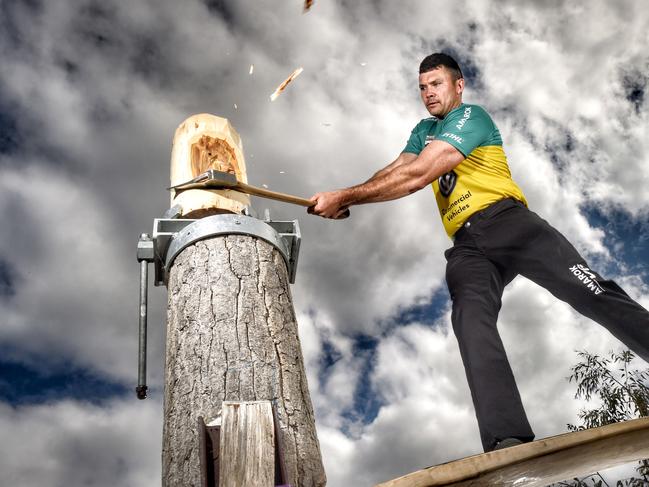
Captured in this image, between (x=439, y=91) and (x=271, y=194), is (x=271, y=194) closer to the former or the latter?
(x=271, y=194)

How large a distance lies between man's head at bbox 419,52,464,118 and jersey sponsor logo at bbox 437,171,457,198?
17.3 inches

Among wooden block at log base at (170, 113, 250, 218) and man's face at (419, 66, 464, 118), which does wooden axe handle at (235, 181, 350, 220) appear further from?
man's face at (419, 66, 464, 118)

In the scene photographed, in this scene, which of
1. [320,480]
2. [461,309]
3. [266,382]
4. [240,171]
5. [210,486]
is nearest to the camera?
[210,486]

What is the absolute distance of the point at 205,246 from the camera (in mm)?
2572

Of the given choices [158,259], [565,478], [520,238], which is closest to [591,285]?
[520,238]

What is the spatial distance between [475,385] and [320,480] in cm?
76

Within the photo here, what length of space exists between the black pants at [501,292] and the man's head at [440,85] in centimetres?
73

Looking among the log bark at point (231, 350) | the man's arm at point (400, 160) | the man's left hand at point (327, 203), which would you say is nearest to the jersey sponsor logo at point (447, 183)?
the man's arm at point (400, 160)

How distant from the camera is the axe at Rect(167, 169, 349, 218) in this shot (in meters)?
2.74

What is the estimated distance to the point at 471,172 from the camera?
2.86 metres

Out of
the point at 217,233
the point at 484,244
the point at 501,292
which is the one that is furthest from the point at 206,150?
the point at 501,292

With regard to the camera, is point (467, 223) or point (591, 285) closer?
point (591, 285)

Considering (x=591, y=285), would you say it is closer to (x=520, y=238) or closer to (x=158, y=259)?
(x=520, y=238)

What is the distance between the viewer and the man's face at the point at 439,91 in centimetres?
317
